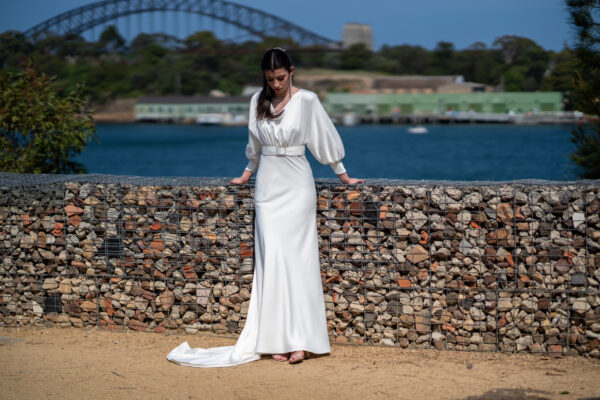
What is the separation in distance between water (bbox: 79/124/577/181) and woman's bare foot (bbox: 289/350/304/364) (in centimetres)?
3024

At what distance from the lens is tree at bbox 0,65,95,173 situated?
10.2 m

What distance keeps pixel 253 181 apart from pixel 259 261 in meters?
0.72

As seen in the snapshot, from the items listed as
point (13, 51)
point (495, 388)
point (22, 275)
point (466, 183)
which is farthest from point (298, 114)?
point (13, 51)

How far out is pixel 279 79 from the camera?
4398 mm

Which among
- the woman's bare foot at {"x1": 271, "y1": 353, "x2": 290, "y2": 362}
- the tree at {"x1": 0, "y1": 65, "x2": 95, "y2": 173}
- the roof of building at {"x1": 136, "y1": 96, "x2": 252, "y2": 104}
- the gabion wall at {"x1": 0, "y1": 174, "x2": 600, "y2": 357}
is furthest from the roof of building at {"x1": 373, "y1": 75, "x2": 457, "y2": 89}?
the woman's bare foot at {"x1": 271, "y1": 353, "x2": 290, "y2": 362}

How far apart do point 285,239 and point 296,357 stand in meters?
0.72

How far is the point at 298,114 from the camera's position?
4488 millimetres

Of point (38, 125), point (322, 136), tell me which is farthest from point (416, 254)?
point (38, 125)

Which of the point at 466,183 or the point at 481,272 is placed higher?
the point at 466,183

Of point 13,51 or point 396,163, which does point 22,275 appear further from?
point 396,163

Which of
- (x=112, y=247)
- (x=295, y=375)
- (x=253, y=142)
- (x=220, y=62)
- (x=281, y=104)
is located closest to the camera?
(x=295, y=375)

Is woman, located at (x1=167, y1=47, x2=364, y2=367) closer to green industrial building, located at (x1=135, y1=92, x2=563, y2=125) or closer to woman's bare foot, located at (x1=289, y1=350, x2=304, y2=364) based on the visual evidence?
woman's bare foot, located at (x1=289, y1=350, x2=304, y2=364)

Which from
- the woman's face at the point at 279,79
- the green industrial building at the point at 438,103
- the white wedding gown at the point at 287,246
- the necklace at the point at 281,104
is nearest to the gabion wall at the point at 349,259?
the white wedding gown at the point at 287,246

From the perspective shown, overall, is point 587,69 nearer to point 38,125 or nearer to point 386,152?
point 38,125
